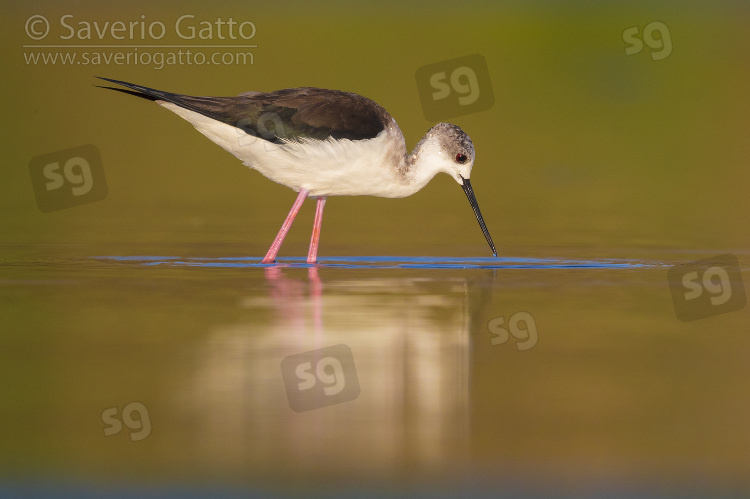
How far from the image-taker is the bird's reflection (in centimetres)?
468

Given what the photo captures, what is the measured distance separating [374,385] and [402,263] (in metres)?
3.97

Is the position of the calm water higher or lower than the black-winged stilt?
lower

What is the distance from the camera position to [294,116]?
9984 mm

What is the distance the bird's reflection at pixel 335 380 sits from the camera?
4676 mm

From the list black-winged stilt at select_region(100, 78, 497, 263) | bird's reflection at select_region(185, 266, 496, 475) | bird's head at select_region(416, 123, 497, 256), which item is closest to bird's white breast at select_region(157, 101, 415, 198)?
black-winged stilt at select_region(100, 78, 497, 263)

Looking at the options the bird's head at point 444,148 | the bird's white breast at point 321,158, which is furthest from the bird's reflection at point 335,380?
the bird's head at point 444,148

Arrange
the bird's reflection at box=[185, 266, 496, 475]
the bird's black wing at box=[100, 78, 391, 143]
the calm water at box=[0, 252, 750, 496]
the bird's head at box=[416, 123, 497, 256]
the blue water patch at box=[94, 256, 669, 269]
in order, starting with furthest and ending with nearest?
the bird's head at box=[416, 123, 497, 256] → the bird's black wing at box=[100, 78, 391, 143] → the blue water patch at box=[94, 256, 669, 269] → the bird's reflection at box=[185, 266, 496, 475] → the calm water at box=[0, 252, 750, 496]

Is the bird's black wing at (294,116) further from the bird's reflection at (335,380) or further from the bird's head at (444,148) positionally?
the bird's reflection at (335,380)

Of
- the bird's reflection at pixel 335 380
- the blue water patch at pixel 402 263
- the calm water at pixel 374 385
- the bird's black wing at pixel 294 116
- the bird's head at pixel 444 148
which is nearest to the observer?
the calm water at pixel 374 385

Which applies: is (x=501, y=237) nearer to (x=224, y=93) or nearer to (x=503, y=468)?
(x=503, y=468)

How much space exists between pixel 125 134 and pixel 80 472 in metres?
14.7

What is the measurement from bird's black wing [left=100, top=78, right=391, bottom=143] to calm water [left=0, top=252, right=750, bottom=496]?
5.12 ft

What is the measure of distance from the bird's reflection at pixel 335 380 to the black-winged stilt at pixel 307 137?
6.31ft

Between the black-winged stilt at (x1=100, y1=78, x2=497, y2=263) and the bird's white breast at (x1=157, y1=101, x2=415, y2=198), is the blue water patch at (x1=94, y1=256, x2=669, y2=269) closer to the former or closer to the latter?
the black-winged stilt at (x1=100, y1=78, x2=497, y2=263)
